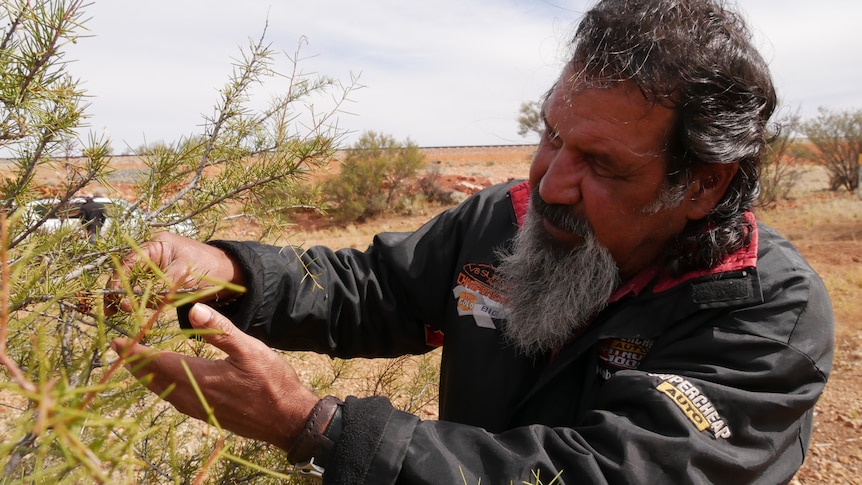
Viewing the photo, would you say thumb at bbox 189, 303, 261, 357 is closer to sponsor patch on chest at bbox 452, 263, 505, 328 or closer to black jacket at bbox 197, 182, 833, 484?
black jacket at bbox 197, 182, 833, 484

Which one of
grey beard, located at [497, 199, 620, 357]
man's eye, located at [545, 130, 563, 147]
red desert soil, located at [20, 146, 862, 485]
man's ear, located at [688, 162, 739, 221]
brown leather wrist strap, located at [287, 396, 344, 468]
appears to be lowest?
red desert soil, located at [20, 146, 862, 485]

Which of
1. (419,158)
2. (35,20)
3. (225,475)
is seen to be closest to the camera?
(35,20)

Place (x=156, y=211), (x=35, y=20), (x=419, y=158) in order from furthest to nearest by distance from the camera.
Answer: (x=419, y=158) → (x=156, y=211) → (x=35, y=20)

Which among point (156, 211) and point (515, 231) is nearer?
point (156, 211)

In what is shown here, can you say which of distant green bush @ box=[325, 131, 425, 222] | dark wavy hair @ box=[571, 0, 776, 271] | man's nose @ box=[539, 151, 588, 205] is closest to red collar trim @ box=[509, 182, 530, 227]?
man's nose @ box=[539, 151, 588, 205]

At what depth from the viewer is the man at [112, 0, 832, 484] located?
50.8 inches

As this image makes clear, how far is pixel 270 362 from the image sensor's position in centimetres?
126

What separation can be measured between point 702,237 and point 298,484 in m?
1.66

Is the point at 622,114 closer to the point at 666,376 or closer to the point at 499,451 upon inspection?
the point at 666,376

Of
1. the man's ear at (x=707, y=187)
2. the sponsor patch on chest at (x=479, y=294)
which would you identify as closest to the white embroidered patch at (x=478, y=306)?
the sponsor patch on chest at (x=479, y=294)

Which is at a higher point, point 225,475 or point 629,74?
point 629,74

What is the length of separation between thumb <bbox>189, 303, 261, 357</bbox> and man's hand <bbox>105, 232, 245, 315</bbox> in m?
0.18

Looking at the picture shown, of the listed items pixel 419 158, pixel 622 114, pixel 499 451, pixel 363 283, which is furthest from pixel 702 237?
pixel 419 158

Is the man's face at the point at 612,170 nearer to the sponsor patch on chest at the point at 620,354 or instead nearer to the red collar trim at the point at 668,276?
the red collar trim at the point at 668,276
